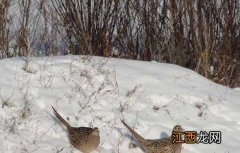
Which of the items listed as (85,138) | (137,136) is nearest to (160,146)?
(137,136)

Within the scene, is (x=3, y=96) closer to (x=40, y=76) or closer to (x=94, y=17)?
(x=40, y=76)

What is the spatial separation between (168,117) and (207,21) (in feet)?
6.42

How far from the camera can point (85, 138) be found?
16.6ft

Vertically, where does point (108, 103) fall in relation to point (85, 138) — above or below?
above

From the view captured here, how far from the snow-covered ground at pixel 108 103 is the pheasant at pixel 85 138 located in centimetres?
7

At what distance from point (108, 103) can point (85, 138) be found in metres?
0.87

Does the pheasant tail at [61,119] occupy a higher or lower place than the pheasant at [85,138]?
higher

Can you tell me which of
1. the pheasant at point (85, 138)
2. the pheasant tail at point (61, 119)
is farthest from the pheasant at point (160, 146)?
the pheasant tail at point (61, 119)

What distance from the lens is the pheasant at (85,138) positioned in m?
5.07

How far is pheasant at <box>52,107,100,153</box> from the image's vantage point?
5.07m

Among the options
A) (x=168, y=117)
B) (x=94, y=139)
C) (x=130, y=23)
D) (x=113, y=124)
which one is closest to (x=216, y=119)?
(x=168, y=117)

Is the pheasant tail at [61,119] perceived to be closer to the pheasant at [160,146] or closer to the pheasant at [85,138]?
the pheasant at [85,138]

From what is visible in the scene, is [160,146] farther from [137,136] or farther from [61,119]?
[61,119]

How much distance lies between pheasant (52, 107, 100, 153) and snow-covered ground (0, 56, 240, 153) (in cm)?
7
